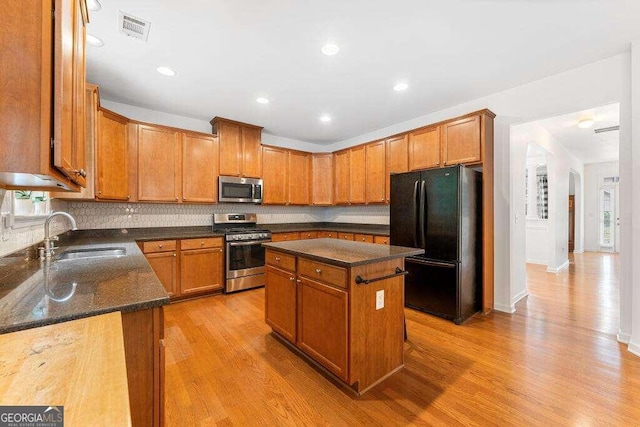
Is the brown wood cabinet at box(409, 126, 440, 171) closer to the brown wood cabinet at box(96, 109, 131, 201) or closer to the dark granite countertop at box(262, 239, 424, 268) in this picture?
the dark granite countertop at box(262, 239, 424, 268)

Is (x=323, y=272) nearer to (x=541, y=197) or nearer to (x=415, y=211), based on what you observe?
(x=415, y=211)

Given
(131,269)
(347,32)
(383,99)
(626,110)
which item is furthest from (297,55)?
(626,110)

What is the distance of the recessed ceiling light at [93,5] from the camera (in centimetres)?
190

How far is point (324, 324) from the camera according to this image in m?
2.02

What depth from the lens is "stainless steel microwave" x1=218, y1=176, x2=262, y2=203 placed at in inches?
168

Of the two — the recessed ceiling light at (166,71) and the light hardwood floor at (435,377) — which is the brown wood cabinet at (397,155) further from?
the recessed ceiling light at (166,71)

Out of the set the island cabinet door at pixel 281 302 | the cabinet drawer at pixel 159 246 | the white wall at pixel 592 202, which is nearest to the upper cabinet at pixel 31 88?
the island cabinet door at pixel 281 302

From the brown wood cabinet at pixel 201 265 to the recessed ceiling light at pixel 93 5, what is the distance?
8.38 ft

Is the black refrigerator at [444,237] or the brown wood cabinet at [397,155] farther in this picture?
the brown wood cabinet at [397,155]

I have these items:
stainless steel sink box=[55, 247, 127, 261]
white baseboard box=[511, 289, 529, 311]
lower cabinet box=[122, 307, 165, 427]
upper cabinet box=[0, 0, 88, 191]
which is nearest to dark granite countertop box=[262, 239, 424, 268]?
lower cabinet box=[122, 307, 165, 427]

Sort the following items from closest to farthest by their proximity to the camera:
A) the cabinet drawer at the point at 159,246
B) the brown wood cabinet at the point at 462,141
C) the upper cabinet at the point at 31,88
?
1. the upper cabinet at the point at 31,88
2. the brown wood cabinet at the point at 462,141
3. the cabinet drawer at the point at 159,246

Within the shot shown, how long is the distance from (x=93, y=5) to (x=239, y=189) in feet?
9.03

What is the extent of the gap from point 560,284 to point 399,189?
3.51 metres

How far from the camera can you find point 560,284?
4574 mm
